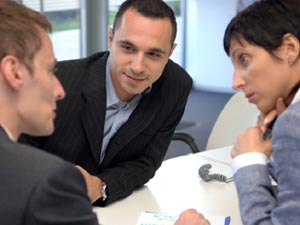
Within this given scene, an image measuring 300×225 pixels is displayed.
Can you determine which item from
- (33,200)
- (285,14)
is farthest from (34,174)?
(285,14)

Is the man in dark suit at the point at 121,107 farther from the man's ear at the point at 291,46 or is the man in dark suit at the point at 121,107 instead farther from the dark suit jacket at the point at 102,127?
the man's ear at the point at 291,46

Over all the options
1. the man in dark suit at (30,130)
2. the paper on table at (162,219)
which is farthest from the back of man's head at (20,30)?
the paper on table at (162,219)

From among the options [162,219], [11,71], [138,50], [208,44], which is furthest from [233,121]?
[208,44]

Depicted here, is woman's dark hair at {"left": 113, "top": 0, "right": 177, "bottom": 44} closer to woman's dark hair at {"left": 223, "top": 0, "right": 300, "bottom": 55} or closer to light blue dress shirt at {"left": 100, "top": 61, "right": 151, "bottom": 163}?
light blue dress shirt at {"left": 100, "top": 61, "right": 151, "bottom": 163}

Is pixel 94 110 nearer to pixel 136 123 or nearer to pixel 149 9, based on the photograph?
pixel 136 123

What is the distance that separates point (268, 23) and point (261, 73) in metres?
0.13

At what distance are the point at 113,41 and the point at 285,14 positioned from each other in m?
0.88

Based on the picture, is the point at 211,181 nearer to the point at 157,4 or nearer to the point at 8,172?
the point at 157,4

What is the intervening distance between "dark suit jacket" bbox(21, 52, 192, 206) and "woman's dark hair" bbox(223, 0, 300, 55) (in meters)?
0.78

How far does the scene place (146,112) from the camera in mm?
2152

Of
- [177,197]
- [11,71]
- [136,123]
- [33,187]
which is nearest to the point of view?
[33,187]

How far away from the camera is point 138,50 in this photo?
2.02m

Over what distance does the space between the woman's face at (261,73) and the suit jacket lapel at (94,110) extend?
2.37ft

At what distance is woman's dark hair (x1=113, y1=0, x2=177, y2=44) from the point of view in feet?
6.83
